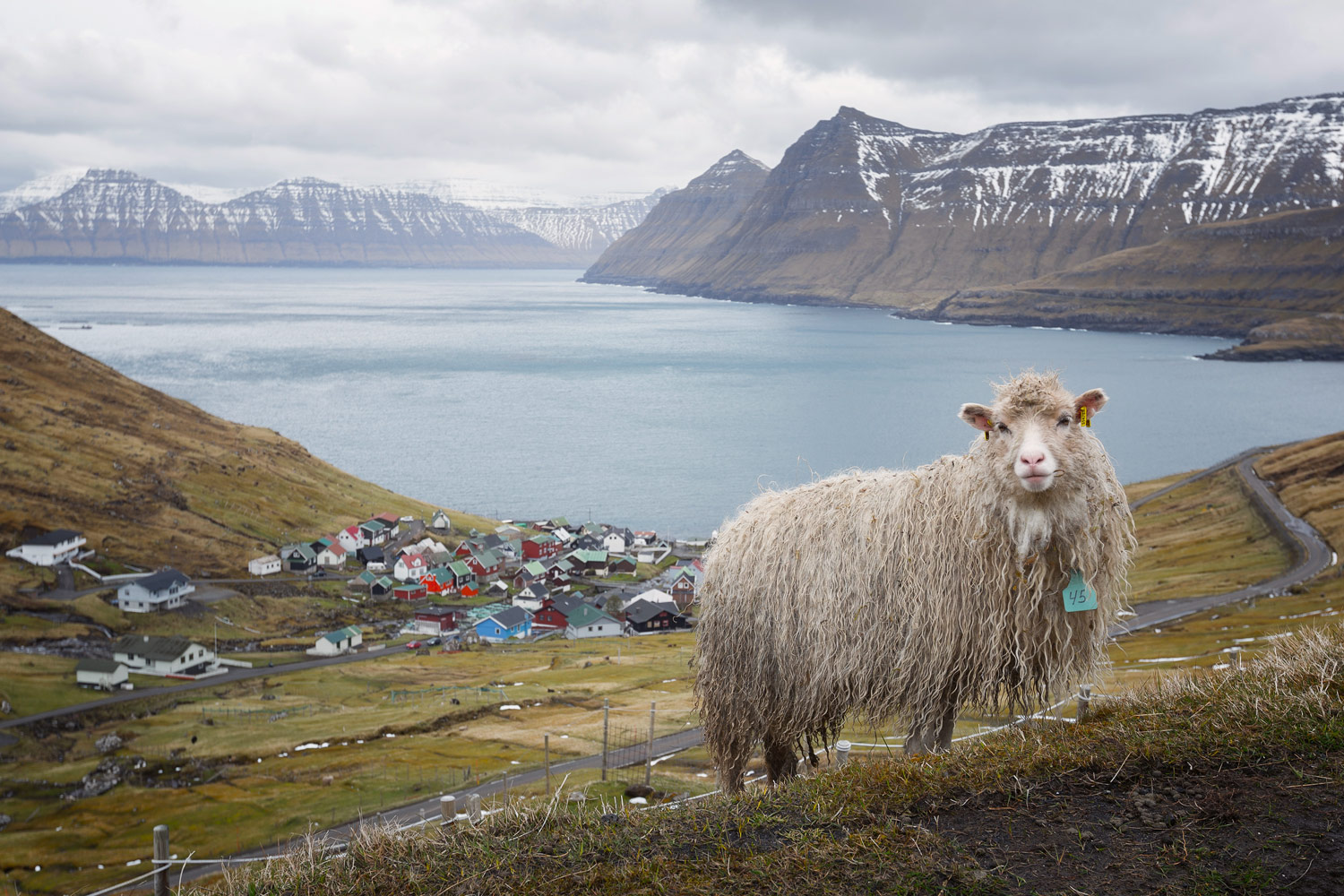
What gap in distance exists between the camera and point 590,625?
70.9 m

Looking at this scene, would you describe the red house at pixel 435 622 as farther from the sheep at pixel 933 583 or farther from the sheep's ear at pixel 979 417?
the sheep's ear at pixel 979 417

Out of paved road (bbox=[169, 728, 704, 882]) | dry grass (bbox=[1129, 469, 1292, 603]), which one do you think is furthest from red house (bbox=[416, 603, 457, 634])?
dry grass (bbox=[1129, 469, 1292, 603])

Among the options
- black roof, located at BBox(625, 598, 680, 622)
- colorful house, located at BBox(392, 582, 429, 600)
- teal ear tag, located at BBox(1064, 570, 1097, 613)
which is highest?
teal ear tag, located at BBox(1064, 570, 1097, 613)

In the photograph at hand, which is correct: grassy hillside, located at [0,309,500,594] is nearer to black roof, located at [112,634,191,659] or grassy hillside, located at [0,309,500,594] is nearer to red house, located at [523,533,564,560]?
red house, located at [523,533,564,560]

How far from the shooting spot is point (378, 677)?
5400 cm

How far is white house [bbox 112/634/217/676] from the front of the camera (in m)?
56.0

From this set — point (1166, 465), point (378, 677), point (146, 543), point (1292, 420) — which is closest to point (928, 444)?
point (1166, 465)

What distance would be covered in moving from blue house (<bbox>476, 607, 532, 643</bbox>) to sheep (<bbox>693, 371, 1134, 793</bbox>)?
6245 centimetres

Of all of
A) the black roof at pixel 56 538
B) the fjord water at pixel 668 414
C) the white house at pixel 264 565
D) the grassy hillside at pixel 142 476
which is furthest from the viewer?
the fjord water at pixel 668 414

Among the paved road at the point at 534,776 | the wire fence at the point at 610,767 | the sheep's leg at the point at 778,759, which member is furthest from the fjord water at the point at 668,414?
the sheep's leg at the point at 778,759

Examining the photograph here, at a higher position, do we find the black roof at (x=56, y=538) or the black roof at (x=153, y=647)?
the black roof at (x=56, y=538)

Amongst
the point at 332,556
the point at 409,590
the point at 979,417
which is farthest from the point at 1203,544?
the point at 332,556

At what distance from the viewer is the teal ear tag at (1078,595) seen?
7477mm

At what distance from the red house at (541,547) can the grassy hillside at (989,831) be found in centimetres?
7552
